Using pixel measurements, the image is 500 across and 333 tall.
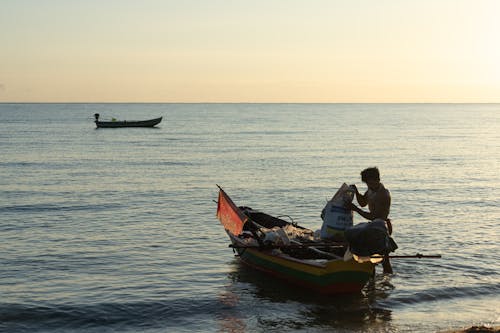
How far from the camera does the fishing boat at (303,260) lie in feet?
46.0

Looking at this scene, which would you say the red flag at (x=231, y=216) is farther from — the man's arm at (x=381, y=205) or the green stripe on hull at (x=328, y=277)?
the man's arm at (x=381, y=205)

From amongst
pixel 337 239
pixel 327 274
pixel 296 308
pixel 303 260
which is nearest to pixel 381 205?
pixel 337 239

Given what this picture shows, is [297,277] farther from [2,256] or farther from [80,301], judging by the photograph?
[2,256]

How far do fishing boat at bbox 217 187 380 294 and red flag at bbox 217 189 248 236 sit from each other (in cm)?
17

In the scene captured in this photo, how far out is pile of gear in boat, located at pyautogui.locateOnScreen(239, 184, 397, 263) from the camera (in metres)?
13.2

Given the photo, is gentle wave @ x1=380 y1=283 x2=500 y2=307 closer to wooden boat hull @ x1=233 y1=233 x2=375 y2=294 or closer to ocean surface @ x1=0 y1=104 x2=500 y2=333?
ocean surface @ x1=0 y1=104 x2=500 y2=333

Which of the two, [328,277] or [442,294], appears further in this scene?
[442,294]

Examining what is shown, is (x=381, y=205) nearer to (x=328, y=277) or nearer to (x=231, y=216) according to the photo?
(x=328, y=277)

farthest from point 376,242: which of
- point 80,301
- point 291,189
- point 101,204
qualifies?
point 291,189

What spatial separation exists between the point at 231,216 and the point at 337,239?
5.15m

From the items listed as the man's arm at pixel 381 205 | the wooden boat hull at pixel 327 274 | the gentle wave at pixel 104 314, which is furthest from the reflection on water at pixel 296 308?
the man's arm at pixel 381 205

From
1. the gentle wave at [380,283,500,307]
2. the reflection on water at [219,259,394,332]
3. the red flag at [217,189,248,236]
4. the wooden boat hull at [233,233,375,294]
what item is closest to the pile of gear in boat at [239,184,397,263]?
the wooden boat hull at [233,233,375,294]

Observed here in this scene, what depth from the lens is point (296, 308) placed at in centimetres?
1411

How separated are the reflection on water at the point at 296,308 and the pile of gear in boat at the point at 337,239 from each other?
0.99 meters
